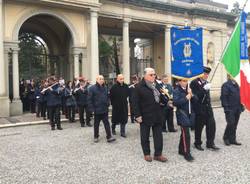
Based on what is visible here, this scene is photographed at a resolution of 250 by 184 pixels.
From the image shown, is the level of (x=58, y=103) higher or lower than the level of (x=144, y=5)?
lower

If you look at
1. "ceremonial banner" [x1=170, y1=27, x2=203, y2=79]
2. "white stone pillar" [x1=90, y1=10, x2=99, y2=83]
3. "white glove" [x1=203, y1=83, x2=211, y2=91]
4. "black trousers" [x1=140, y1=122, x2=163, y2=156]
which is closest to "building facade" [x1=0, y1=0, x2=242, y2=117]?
"white stone pillar" [x1=90, y1=10, x2=99, y2=83]

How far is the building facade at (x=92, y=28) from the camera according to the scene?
574 inches

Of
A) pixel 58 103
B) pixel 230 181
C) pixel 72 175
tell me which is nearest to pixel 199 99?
pixel 230 181

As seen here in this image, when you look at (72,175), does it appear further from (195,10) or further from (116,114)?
(195,10)

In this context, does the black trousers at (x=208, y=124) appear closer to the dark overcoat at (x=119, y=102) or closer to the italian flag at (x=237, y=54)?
the italian flag at (x=237, y=54)

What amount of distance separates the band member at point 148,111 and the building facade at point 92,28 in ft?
29.9

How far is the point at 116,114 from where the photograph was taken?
9289mm

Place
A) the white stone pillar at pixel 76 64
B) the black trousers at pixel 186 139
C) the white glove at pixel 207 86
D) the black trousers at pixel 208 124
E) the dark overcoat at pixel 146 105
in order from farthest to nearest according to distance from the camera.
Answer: the white stone pillar at pixel 76 64 < the black trousers at pixel 208 124 < the white glove at pixel 207 86 < the black trousers at pixel 186 139 < the dark overcoat at pixel 146 105

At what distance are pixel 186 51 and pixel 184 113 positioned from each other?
1363 millimetres

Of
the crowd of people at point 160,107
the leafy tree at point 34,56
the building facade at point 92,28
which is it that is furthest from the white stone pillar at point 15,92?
the leafy tree at point 34,56

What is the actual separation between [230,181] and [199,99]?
93.0 inches

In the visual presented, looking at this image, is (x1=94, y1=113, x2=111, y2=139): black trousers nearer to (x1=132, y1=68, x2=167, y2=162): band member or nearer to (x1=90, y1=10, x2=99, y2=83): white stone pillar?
(x1=132, y1=68, x2=167, y2=162): band member

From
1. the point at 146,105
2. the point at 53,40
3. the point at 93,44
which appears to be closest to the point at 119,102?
the point at 146,105

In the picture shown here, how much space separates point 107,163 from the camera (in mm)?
6266
